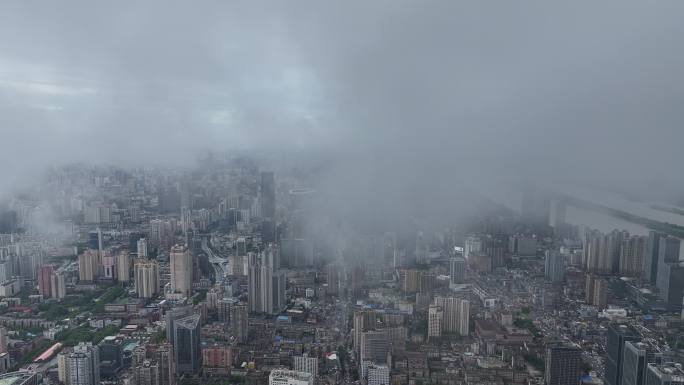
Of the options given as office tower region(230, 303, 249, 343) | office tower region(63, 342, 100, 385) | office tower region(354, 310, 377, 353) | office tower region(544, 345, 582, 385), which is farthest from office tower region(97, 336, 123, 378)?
office tower region(544, 345, 582, 385)

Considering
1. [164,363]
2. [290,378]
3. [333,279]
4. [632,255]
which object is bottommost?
[164,363]

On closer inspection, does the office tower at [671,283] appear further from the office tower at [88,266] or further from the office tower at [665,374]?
the office tower at [88,266]

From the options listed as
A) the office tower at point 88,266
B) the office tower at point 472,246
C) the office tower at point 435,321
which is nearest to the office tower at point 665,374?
the office tower at point 435,321

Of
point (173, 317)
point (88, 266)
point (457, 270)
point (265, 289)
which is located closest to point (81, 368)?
point (173, 317)

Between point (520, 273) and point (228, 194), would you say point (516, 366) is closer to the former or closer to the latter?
point (520, 273)

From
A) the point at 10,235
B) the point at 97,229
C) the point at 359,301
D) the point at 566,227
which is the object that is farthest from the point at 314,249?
the point at 10,235

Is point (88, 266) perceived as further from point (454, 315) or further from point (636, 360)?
point (636, 360)
